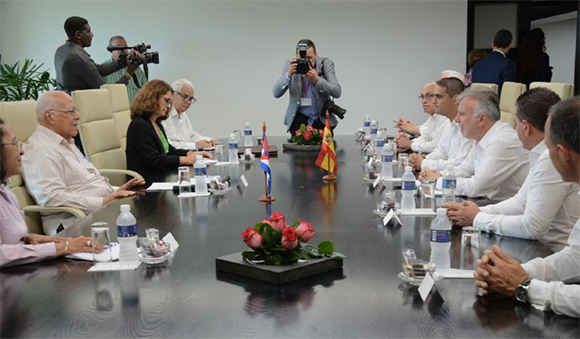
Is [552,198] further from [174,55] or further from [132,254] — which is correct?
[174,55]

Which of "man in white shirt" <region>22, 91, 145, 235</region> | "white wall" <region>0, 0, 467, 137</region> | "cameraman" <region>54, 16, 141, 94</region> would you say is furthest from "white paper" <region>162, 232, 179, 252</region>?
"white wall" <region>0, 0, 467, 137</region>

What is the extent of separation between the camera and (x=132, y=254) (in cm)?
231

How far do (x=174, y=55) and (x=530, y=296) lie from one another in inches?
302

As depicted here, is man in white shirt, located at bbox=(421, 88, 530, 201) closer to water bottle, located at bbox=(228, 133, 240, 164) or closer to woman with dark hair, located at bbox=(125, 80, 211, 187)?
water bottle, located at bbox=(228, 133, 240, 164)

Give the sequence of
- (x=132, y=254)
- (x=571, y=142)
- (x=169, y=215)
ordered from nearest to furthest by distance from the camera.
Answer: (x=571, y=142), (x=132, y=254), (x=169, y=215)

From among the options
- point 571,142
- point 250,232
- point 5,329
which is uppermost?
point 571,142

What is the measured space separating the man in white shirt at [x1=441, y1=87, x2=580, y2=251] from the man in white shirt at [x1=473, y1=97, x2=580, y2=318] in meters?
0.37

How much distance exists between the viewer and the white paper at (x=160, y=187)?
150 inches

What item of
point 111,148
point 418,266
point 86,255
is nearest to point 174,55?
point 111,148

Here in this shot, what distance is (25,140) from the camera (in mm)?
3709

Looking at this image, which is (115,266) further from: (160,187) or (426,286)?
(160,187)

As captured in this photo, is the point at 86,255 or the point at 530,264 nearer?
the point at 530,264

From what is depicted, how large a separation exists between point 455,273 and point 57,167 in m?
2.34

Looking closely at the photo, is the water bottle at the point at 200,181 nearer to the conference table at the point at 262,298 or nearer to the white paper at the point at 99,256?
the conference table at the point at 262,298
